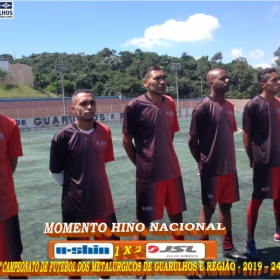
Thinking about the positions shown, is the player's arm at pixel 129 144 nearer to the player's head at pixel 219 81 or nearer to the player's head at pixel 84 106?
Result: the player's head at pixel 84 106

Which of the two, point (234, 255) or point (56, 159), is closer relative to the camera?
point (56, 159)

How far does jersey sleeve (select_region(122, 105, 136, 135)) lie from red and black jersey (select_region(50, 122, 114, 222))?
1.59 feet

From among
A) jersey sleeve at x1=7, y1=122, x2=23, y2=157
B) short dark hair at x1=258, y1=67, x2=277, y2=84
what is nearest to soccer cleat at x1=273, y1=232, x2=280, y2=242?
short dark hair at x1=258, y1=67, x2=277, y2=84

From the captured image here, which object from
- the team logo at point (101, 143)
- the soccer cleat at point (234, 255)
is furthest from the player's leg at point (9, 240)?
the soccer cleat at point (234, 255)

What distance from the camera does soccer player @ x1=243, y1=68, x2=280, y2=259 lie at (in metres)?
4.12

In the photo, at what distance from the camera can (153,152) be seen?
12.2 ft

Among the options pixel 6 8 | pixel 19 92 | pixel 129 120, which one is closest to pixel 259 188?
pixel 129 120

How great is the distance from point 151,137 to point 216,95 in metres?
0.97

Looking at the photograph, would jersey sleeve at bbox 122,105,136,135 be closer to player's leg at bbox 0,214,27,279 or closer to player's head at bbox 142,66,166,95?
player's head at bbox 142,66,166,95

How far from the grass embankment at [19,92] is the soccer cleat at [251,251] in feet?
209

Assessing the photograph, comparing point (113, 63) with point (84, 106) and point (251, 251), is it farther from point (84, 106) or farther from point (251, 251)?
point (84, 106)

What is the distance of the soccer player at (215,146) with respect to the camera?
399 centimetres

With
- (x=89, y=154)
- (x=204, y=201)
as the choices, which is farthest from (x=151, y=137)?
(x=204, y=201)

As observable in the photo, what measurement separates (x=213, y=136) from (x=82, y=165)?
1588mm
